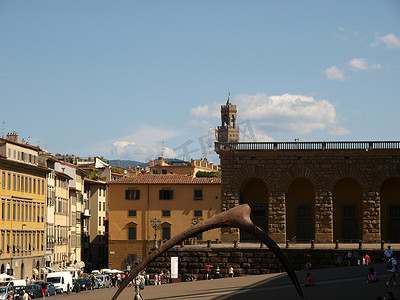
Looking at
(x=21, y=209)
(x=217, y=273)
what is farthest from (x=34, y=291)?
(x=21, y=209)

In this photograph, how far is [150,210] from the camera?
73625 millimetres

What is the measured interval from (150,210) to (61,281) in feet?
65.2

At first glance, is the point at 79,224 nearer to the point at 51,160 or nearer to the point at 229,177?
the point at 51,160

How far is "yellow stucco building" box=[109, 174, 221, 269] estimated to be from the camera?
72.9 m

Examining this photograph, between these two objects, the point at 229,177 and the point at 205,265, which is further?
the point at 229,177

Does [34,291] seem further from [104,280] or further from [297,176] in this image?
[297,176]

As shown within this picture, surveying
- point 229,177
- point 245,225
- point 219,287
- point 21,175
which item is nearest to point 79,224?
point 21,175

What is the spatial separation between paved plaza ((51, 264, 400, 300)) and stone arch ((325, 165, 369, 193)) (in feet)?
52.7

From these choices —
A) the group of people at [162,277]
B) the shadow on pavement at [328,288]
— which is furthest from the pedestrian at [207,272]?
the shadow on pavement at [328,288]

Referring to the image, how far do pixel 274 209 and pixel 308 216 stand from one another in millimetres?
2882

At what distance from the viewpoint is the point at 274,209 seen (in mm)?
60938

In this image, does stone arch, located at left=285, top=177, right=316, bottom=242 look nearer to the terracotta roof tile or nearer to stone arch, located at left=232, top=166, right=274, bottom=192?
stone arch, located at left=232, top=166, right=274, bottom=192

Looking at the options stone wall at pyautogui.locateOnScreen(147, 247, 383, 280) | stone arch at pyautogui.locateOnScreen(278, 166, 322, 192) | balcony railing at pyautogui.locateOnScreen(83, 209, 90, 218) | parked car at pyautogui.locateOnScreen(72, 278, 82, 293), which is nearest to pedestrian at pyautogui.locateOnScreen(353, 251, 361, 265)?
stone wall at pyautogui.locateOnScreen(147, 247, 383, 280)

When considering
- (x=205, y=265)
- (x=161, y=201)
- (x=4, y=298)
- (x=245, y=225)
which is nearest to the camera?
(x=245, y=225)
